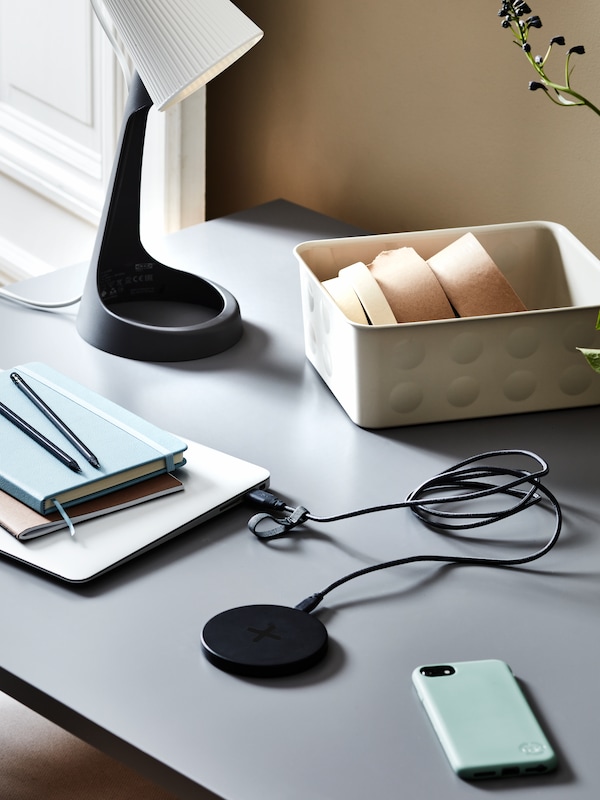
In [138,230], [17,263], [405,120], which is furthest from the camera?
[17,263]

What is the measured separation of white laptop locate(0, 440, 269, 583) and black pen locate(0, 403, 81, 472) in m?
0.05

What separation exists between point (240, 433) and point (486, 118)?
631 millimetres

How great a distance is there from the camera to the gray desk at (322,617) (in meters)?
0.56

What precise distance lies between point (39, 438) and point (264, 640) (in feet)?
0.91

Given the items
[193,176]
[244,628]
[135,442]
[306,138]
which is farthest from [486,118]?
[244,628]

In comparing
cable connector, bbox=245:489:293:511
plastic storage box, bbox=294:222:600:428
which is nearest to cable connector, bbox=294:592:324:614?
cable connector, bbox=245:489:293:511

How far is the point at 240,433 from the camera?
91 centimetres

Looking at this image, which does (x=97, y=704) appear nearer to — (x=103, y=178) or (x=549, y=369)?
(x=549, y=369)

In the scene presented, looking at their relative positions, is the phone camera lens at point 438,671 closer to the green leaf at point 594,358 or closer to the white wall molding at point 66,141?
the green leaf at point 594,358

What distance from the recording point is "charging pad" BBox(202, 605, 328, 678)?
624 mm

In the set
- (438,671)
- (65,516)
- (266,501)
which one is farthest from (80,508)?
(438,671)

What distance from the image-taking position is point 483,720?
585mm

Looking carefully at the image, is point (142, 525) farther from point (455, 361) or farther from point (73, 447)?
point (455, 361)

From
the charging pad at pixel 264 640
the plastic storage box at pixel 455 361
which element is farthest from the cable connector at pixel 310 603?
the plastic storage box at pixel 455 361
